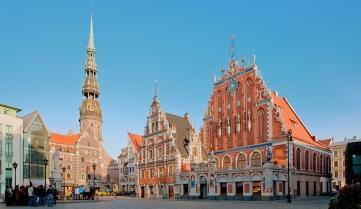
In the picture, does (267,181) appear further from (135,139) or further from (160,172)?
(135,139)

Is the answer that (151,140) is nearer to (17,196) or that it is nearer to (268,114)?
(268,114)

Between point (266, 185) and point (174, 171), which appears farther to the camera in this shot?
point (174, 171)

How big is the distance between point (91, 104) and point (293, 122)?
82.6 metres

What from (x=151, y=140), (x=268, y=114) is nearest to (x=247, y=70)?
(x=268, y=114)

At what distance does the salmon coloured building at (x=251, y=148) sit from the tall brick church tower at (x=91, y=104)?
69347mm

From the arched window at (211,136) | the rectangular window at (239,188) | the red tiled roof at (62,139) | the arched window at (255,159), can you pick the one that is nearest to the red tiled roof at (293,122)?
the arched window at (255,159)

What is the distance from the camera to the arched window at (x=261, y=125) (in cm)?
5431

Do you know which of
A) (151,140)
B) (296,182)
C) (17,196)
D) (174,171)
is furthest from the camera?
(151,140)

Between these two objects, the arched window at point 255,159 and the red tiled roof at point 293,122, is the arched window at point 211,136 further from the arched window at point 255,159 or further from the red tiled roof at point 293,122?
the red tiled roof at point 293,122

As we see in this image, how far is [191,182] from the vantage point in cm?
5738

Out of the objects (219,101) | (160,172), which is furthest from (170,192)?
(219,101)

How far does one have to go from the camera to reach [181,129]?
71.2 meters

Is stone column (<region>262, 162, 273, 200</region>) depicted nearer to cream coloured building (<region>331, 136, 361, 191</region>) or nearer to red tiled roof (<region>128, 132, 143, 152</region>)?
red tiled roof (<region>128, 132, 143, 152</region>)

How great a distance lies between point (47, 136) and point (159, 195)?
21.6 meters
